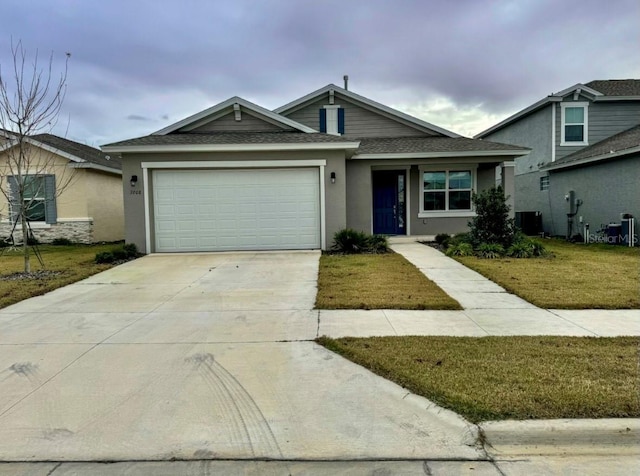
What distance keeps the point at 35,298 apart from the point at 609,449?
28.3 ft

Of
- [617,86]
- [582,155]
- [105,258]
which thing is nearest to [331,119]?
[582,155]

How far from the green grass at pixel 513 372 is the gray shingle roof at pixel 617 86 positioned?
17.5m

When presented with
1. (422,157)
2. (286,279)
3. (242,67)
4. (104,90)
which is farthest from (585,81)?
(104,90)

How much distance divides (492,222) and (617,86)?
1260cm

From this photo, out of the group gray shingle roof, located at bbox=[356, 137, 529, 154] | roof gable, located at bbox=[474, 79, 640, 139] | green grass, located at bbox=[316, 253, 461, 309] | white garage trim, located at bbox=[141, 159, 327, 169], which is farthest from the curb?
roof gable, located at bbox=[474, 79, 640, 139]

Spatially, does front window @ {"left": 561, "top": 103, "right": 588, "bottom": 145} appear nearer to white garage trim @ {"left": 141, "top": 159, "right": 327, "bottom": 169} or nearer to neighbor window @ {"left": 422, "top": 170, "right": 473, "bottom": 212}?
neighbor window @ {"left": 422, "top": 170, "right": 473, "bottom": 212}

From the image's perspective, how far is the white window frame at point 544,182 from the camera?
64.7ft

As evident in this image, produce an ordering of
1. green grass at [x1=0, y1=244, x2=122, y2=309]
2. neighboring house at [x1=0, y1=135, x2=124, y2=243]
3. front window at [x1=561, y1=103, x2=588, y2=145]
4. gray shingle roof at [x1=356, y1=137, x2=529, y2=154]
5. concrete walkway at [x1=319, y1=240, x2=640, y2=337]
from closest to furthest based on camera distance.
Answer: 1. concrete walkway at [x1=319, y1=240, x2=640, y2=337]
2. green grass at [x1=0, y1=244, x2=122, y2=309]
3. gray shingle roof at [x1=356, y1=137, x2=529, y2=154]
4. neighboring house at [x1=0, y1=135, x2=124, y2=243]
5. front window at [x1=561, y1=103, x2=588, y2=145]

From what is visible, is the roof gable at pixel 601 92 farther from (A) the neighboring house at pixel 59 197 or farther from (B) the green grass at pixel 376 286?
(A) the neighboring house at pixel 59 197

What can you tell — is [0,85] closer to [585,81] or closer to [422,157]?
[422,157]

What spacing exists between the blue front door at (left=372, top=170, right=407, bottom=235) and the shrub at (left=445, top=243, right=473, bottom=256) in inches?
185

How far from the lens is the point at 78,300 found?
764cm

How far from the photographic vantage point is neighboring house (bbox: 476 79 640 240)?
15.0 meters

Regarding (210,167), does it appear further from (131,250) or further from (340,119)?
(340,119)
